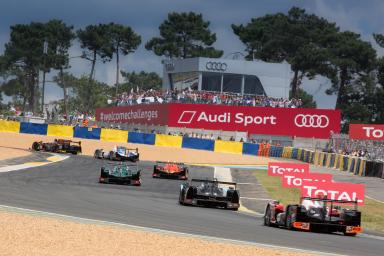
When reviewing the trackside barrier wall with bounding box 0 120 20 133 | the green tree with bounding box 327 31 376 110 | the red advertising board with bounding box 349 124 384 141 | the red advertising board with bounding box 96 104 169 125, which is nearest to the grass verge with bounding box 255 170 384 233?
the red advertising board with bounding box 349 124 384 141

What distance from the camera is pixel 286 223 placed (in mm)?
20062

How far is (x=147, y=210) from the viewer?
2202cm

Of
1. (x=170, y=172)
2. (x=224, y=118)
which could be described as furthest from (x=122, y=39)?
(x=170, y=172)

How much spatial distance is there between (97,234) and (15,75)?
16371 cm

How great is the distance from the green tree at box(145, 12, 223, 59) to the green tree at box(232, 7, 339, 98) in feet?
23.0

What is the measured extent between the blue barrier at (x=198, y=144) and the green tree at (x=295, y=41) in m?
40.0

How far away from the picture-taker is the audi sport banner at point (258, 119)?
7400 centimetres

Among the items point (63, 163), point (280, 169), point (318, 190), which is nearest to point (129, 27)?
point (63, 163)

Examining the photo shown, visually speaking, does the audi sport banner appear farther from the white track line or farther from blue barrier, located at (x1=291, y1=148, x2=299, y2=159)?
the white track line

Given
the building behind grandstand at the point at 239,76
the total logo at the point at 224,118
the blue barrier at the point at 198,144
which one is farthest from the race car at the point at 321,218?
the building behind grandstand at the point at 239,76

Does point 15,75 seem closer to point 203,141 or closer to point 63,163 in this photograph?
point 203,141

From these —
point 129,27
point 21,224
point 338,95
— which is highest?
point 129,27

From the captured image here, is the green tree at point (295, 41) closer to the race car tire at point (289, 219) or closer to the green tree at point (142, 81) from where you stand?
the green tree at point (142, 81)

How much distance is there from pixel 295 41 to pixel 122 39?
26.5m
